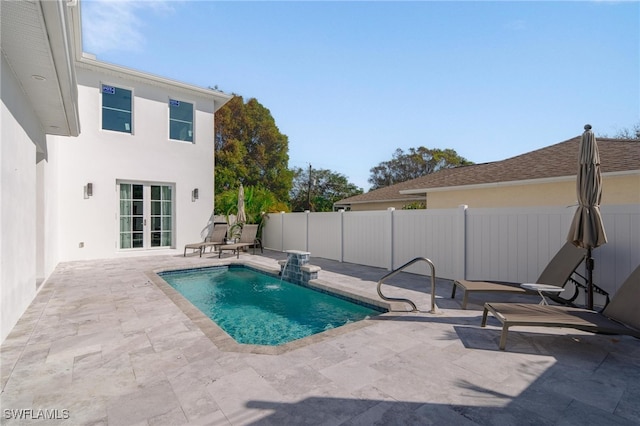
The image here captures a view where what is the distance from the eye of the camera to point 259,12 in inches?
348

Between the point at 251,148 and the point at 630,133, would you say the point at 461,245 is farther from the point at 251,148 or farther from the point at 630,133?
the point at 630,133

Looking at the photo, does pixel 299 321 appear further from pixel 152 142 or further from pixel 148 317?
pixel 152 142

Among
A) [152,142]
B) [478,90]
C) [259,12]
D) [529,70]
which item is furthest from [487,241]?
[152,142]

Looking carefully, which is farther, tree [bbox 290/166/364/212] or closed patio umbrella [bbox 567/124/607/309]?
tree [bbox 290/166/364/212]

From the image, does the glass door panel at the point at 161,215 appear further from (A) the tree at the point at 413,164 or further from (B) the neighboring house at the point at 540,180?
(A) the tree at the point at 413,164

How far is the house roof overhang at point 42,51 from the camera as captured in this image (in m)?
3.27

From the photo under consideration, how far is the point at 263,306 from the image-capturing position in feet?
21.6

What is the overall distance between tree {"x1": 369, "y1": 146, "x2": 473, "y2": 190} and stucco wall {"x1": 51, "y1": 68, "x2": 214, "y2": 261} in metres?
31.7

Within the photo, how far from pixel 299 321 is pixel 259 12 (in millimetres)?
8136

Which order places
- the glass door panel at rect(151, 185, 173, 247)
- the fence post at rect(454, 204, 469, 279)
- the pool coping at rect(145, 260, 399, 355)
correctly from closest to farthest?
the pool coping at rect(145, 260, 399, 355)
the fence post at rect(454, 204, 469, 279)
the glass door panel at rect(151, 185, 173, 247)

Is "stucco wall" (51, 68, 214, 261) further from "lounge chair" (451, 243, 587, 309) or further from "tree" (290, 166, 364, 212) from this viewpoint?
"tree" (290, 166, 364, 212)

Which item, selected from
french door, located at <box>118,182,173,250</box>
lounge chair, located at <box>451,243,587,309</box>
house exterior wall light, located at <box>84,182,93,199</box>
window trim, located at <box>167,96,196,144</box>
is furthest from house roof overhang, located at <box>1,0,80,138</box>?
window trim, located at <box>167,96,196,144</box>

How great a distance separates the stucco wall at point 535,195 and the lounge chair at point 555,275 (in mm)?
4916

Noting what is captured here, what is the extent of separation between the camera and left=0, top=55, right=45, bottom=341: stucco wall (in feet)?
12.9
